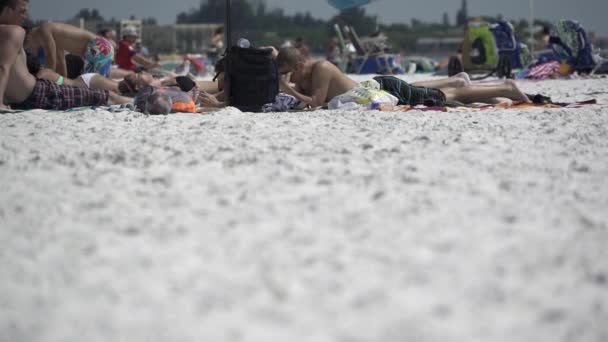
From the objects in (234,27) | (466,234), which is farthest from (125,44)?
(466,234)

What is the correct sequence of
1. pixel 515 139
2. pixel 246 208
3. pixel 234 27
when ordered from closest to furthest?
pixel 246 208, pixel 515 139, pixel 234 27

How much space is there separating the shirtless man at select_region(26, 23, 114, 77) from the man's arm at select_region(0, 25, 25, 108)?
123 centimetres

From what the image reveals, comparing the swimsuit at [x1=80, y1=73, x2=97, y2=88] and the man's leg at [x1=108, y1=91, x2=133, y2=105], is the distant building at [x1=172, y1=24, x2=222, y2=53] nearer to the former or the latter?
the swimsuit at [x1=80, y1=73, x2=97, y2=88]

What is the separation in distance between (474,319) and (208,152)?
1.73 m

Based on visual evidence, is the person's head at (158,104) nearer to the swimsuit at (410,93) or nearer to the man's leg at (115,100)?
the man's leg at (115,100)

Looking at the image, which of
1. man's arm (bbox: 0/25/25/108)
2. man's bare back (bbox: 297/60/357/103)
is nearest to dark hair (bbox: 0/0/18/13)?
man's arm (bbox: 0/25/25/108)

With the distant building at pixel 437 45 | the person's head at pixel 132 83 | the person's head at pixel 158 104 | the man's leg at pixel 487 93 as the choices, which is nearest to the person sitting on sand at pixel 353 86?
the man's leg at pixel 487 93

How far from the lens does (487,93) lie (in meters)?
5.73

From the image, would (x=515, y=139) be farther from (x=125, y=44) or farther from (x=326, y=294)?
(x=125, y=44)

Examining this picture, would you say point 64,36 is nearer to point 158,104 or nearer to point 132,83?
point 132,83

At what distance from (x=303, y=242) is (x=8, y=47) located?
3.70 meters

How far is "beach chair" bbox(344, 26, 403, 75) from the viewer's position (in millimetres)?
13906

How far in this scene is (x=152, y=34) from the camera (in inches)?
2363

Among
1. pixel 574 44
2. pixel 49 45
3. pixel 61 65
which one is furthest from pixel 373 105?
pixel 574 44
